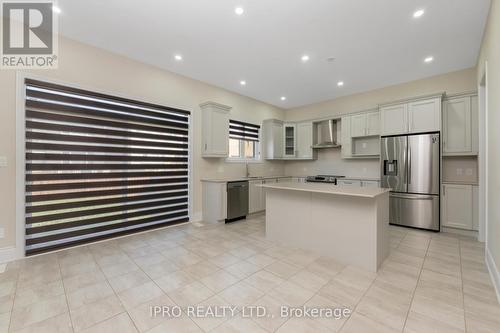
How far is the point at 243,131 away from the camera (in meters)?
5.86

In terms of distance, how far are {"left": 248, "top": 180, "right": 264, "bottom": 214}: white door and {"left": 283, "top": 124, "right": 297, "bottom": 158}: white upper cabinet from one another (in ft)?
5.34

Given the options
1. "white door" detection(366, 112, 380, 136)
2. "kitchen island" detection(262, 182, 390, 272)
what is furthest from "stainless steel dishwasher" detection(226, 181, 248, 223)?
"white door" detection(366, 112, 380, 136)

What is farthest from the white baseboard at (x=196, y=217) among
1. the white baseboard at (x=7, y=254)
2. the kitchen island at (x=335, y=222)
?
the white baseboard at (x=7, y=254)

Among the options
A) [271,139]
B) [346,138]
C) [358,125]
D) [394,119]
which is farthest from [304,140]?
[394,119]

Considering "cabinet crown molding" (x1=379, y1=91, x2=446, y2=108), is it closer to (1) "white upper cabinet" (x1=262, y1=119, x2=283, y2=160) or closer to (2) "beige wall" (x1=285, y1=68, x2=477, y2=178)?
(2) "beige wall" (x1=285, y1=68, x2=477, y2=178)

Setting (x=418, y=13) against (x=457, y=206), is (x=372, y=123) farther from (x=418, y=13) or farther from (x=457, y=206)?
(x=418, y=13)

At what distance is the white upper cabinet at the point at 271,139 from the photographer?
6.28m

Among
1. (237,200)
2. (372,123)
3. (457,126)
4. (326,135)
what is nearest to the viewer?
(457,126)

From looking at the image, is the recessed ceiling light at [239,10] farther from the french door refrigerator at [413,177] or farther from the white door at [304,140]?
the white door at [304,140]

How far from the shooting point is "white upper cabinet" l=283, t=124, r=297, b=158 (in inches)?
257

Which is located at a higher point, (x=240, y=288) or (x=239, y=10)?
(x=239, y=10)

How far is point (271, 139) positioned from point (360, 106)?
2.44 m

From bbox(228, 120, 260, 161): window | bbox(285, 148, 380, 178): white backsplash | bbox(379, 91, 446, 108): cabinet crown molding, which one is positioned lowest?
bbox(285, 148, 380, 178): white backsplash

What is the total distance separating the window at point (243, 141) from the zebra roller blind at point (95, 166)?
150 cm
